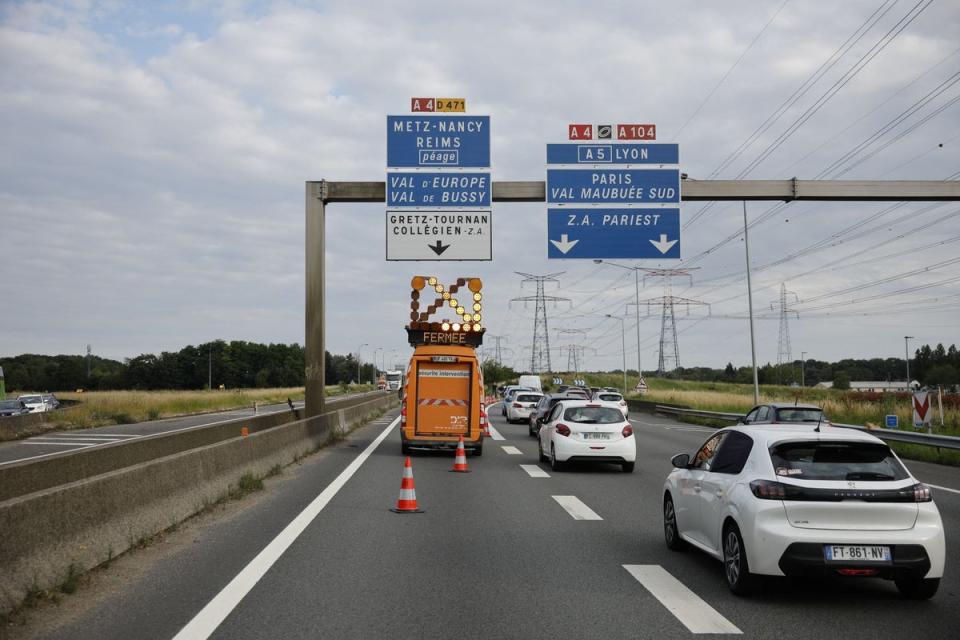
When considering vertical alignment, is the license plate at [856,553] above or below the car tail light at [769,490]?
below

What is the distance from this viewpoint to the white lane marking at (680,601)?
6.29m

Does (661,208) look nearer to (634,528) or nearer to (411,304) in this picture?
(411,304)

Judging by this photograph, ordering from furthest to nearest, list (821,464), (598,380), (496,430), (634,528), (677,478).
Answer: (598,380) → (496,430) → (634,528) → (677,478) → (821,464)

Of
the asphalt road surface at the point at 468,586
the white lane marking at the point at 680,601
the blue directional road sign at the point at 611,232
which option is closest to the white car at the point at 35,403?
the blue directional road sign at the point at 611,232

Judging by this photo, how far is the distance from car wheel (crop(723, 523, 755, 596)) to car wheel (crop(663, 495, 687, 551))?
1.64 meters

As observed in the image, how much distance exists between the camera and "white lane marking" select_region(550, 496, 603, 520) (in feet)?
39.3

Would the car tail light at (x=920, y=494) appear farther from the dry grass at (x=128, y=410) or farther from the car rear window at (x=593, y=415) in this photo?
the dry grass at (x=128, y=410)

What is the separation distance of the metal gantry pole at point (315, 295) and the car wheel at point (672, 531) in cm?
1541

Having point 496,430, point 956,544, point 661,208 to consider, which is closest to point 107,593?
point 956,544

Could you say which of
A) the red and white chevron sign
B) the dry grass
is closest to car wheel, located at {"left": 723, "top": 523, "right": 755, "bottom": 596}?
the red and white chevron sign

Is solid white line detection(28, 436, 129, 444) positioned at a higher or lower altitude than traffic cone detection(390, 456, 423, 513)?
lower

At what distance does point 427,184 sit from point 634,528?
45.3ft

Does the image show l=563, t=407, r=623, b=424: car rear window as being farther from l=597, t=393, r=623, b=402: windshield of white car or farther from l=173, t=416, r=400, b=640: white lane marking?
l=597, t=393, r=623, b=402: windshield of white car

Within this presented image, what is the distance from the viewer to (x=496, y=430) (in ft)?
120
